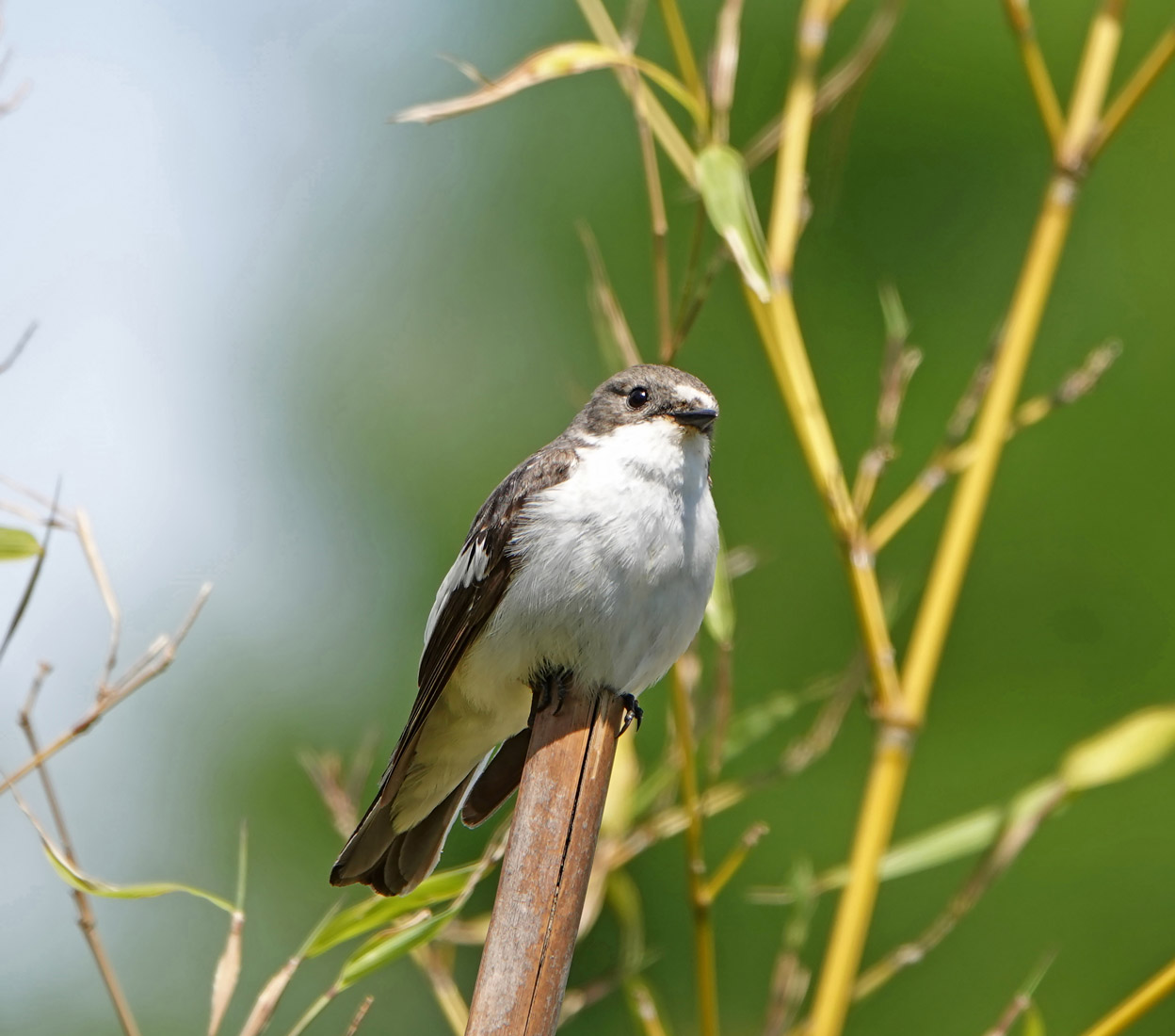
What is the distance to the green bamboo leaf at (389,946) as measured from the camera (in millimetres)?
2293

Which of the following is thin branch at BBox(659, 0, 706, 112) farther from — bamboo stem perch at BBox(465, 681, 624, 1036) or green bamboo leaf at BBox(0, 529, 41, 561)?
green bamboo leaf at BBox(0, 529, 41, 561)

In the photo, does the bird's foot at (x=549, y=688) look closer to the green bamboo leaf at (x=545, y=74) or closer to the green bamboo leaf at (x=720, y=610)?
the green bamboo leaf at (x=720, y=610)

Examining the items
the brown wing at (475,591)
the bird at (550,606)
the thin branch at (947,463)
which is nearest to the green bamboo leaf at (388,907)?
the bird at (550,606)

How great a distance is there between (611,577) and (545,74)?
1126 millimetres

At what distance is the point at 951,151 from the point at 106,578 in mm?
10143

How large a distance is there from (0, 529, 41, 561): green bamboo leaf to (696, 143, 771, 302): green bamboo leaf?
134 cm

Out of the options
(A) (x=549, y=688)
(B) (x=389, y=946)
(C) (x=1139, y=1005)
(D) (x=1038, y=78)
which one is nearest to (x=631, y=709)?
(A) (x=549, y=688)

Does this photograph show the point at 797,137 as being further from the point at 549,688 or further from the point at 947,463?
the point at 549,688

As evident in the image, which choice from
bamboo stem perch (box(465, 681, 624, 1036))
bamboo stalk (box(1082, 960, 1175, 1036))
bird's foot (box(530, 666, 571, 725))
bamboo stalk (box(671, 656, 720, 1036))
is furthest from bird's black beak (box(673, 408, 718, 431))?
bamboo stalk (box(1082, 960, 1175, 1036))

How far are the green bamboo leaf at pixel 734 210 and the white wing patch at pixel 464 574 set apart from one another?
1183 millimetres

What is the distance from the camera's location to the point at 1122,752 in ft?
9.05

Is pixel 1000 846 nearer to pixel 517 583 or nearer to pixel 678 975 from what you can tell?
pixel 517 583

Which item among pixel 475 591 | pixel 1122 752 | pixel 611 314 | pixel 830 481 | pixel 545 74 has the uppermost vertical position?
pixel 545 74

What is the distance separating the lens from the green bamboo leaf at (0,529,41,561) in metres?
2.39
